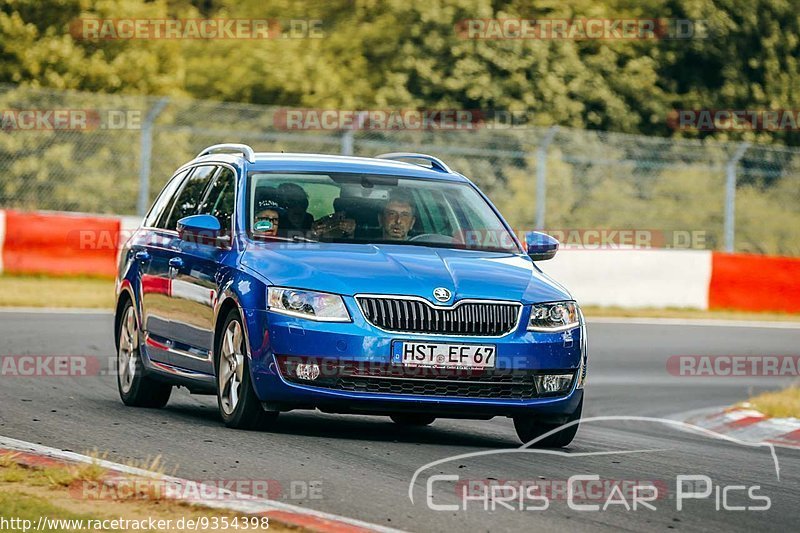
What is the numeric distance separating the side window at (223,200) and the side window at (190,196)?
0.16 metres

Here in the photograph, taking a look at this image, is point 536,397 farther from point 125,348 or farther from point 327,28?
point 327,28

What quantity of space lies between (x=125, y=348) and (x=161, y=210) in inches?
37.3

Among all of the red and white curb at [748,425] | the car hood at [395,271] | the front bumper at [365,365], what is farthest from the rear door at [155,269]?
the red and white curb at [748,425]

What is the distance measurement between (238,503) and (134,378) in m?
4.49

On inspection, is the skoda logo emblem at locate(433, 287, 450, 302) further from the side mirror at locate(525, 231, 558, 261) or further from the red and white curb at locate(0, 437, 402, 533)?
the red and white curb at locate(0, 437, 402, 533)

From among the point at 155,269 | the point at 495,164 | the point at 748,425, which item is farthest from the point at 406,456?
the point at 495,164

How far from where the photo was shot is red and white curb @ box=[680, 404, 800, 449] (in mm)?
11727

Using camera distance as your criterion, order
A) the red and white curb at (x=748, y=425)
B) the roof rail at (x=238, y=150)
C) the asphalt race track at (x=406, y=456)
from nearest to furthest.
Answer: the asphalt race track at (x=406, y=456)
the roof rail at (x=238, y=150)
the red and white curb at (x=748, y=425)

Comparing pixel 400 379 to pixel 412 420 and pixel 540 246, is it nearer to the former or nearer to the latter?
pixel 540 246

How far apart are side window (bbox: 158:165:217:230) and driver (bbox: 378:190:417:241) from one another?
1309 millimetres

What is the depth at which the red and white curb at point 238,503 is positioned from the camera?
6.32 m

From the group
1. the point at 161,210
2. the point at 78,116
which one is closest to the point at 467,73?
the point at 78,116

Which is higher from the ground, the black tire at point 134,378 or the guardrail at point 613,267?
the black tire at point 134,378

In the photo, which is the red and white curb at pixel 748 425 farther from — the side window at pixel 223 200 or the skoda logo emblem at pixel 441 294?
the side window at pixel 223 200
